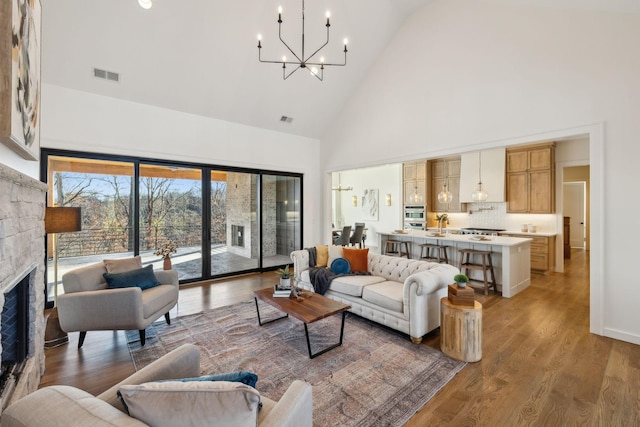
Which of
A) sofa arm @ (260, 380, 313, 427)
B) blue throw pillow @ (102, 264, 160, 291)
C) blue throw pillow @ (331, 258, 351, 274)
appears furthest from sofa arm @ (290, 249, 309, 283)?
sofa arm @ (260, 380, 313, 427)

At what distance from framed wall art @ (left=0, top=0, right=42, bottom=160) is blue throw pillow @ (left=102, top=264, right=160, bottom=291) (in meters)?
1.52

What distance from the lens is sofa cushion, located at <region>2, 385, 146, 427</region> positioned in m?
0.88

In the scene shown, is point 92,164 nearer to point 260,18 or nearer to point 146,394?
point 260,18

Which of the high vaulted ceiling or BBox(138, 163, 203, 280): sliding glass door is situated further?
BBox(138, 163, 203, 280): sliding glass door

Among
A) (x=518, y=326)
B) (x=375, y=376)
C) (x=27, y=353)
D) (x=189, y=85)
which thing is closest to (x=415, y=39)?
(x=189, y=85)

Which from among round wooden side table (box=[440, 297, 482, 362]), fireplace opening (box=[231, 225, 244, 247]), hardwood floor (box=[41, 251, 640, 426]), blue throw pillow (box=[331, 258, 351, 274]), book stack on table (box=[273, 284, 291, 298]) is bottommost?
hardwood floor (box=[41, 251, 640, 426])

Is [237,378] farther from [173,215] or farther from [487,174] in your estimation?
[487,174]

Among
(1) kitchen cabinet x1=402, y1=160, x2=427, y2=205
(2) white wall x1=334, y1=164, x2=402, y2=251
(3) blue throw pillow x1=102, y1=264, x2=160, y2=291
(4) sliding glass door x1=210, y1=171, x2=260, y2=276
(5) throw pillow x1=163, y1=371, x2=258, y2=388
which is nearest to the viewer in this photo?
(5) throw pillow x1=163, y1=371, x2=258, y2=388

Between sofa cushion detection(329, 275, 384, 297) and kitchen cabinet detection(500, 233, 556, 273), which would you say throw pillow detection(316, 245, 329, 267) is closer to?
sofa cushion detection(329, 275, 384, 297)

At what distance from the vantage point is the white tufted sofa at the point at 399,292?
2982 millimetres

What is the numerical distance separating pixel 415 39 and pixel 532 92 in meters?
2.38

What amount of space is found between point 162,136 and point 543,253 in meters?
8.32

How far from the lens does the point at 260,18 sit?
4.33 m

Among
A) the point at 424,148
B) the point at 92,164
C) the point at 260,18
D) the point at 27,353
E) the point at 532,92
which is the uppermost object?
the point at 260,18
